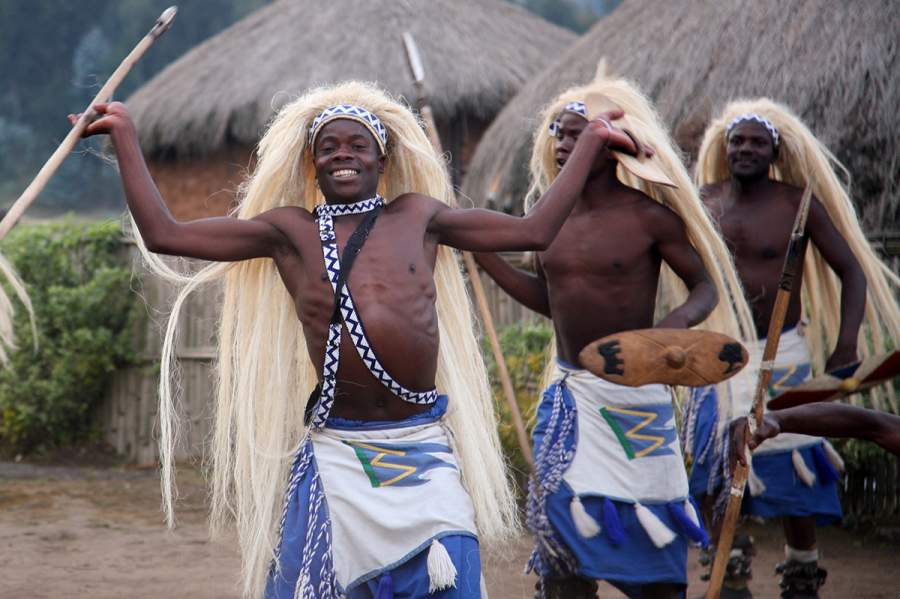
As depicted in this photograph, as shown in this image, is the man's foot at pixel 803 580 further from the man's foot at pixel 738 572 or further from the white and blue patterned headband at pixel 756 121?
the white and blue patterned headband at pixel 756 121

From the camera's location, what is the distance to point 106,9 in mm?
27500

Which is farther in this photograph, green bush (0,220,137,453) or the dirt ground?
green bush (0,220,137,453)

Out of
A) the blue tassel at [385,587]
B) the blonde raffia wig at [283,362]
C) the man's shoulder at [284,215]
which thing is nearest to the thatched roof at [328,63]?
the blonde raffia wig at [283,362]

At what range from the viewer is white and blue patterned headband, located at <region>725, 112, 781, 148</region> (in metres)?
5.19

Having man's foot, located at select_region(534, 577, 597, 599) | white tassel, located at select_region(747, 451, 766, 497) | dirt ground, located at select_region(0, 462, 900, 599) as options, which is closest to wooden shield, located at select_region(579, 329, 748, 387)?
man's foot, located at select_region(534, 577, 597, 599)

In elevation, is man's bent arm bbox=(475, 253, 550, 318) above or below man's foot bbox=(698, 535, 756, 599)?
above

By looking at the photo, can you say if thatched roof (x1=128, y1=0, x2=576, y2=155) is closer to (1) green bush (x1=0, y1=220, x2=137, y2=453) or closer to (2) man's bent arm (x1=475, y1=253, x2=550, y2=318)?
(1) green bush (x1=0, y1=220, x2=137, y2=453)

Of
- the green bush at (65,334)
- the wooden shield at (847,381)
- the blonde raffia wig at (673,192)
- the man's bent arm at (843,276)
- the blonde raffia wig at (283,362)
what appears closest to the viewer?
the wooden shield at (847,381)

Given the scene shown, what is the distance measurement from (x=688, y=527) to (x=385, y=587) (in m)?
1.31

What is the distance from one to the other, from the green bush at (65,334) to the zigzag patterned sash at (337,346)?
21.5 feet

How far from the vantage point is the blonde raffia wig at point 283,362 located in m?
3.55

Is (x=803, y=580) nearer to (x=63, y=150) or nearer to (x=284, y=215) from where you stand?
(x=284, y=215)

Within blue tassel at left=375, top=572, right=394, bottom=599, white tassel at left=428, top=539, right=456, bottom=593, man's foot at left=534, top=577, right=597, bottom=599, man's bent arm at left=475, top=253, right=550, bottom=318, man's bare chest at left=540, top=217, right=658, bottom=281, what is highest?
man's bare chest at left=540, top=217, right=658, bottom=281

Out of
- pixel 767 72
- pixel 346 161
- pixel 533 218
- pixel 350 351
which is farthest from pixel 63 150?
pixel 767 72
